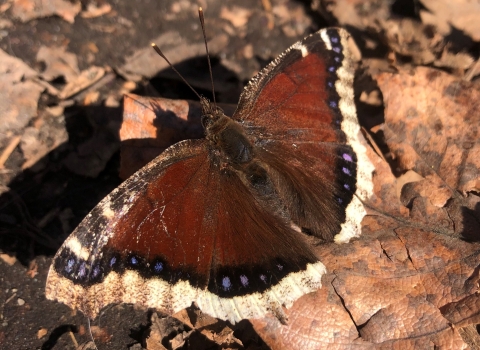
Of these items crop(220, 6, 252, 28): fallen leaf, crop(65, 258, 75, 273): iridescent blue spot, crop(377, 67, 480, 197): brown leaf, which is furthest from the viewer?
crop(220, 6, 252, 28): fallen leaf

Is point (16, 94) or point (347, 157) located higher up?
point (347, 157)

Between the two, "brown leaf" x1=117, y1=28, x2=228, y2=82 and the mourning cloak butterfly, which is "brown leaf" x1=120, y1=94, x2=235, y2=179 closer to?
the mourning cloak butterfly

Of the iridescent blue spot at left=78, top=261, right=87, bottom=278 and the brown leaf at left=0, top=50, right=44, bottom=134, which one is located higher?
the brown leaf at left=0, top=50, right=44, bottom=134

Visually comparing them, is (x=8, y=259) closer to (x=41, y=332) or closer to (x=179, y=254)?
(x=41, y=332)

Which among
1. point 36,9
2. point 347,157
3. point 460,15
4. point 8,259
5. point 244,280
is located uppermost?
point 460,15

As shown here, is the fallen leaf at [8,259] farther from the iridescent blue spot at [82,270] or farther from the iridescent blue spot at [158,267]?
the iridescent blue spot at [158,267]

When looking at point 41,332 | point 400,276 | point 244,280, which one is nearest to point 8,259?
point 41,332

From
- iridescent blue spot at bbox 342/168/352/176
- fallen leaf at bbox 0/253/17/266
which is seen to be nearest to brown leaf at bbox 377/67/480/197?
iridescent blue spot at bbox 342/168/352/176
